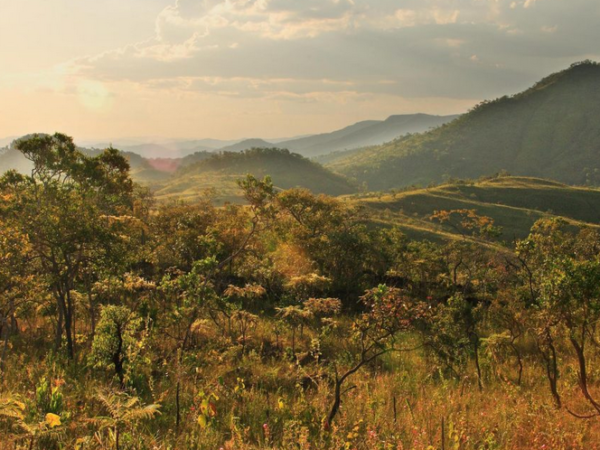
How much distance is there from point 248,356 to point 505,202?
116 meters

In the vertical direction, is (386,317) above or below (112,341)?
above

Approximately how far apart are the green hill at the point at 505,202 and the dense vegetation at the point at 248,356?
66124mm

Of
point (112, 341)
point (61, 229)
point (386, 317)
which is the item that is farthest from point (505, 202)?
point (112, 341)

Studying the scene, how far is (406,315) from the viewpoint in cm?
609

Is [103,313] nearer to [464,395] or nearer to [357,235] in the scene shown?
[464,395]

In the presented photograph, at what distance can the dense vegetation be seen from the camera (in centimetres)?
575

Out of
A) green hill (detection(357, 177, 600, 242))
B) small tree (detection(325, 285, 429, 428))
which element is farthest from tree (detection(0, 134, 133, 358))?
green hill (detection(357, 177, 600, 242))

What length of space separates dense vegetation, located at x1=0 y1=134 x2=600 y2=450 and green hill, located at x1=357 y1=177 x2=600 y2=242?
66124mm

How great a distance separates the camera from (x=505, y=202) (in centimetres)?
11012

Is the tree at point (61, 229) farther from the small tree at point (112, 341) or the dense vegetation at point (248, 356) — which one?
the small tree at point (112, 341)

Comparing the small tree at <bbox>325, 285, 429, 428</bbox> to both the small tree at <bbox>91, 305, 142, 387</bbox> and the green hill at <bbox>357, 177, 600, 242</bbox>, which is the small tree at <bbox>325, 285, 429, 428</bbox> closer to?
Answer: the small tree at <bbox>91, 305, 142, 387</bbox>

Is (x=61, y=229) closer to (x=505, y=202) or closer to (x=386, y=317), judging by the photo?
(x=386, y=317)

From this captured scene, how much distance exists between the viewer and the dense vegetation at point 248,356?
18.9 ft

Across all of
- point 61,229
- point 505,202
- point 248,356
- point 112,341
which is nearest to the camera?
point 112,341
